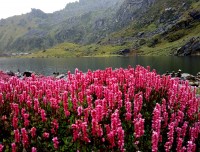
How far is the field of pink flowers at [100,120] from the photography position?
27.9 feet

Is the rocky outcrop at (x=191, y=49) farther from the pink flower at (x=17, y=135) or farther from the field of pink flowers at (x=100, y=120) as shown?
the pink flower at (x=17, y=135)

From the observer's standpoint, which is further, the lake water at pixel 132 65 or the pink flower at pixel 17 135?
the lake water at pixel 132 65

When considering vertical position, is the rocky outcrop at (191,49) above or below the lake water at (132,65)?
above

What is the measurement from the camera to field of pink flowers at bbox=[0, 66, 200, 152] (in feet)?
27.9

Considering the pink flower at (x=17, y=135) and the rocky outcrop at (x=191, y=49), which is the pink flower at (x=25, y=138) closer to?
the pink flower at (x=17, y=135)

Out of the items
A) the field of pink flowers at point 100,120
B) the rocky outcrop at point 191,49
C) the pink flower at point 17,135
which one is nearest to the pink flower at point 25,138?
the field of pink flowers at point 100,120

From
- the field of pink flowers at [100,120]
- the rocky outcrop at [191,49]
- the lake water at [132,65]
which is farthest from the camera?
the rocky outcrop at [191,49]

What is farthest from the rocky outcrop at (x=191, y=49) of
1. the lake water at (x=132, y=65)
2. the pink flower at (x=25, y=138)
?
the pink flower at (x=25, y=138)

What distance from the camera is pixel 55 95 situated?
37.7 ft

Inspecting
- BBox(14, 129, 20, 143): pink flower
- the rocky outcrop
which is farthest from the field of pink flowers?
the rocky outcrop

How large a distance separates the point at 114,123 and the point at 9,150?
385cm

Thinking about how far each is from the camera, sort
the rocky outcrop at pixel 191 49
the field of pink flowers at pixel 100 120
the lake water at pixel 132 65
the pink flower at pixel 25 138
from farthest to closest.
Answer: the rocky outcrop at pixel 191 49 < the lake water at pixel 132 65 < the field of pink flowers at pixel 100 120 < the pink flower at pixel 25 138

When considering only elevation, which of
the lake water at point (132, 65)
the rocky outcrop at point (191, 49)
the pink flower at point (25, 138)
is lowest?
the lake water at point (132, 65)

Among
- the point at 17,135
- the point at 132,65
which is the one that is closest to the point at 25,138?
the point at 17,135
